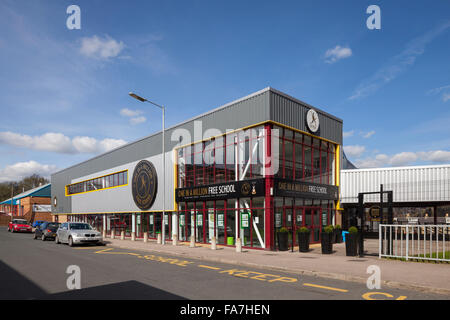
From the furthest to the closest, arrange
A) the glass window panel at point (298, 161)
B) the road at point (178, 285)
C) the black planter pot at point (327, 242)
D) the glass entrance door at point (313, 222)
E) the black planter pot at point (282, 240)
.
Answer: the glass entrance door at point (313, 222) < the glass window panel at point (298, 161) < the black planter pot at point (282, 240) < the black planter pot at point (327, 242) < the road at point (178, 285)

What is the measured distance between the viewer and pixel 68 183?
49500 mm

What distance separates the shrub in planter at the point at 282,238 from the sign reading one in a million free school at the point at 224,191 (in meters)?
2.20

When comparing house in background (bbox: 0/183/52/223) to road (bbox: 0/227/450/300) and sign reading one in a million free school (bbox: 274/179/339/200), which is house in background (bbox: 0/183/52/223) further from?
road (bbox: 0/227/450/300)

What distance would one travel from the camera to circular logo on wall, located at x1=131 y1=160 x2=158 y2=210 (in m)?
29.2

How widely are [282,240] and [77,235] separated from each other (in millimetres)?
12797

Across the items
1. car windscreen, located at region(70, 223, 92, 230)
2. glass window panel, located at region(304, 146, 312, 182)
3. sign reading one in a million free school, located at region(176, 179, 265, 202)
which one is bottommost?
car windscreen, located at region(70, 223, 92, 230)

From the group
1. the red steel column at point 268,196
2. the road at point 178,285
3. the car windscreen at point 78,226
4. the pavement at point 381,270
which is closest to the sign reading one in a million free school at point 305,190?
the red steel column at point 268,196

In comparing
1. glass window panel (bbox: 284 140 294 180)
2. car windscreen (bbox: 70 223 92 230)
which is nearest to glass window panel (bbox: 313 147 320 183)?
glass window panel (bbox: 284 140 294 180)

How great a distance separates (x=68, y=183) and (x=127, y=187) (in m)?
20.0

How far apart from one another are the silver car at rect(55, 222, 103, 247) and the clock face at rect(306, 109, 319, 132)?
15.0 m

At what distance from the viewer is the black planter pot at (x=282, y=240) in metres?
18.4

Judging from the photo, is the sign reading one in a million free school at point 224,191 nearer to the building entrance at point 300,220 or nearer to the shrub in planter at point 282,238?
the building entrance at point 300,220

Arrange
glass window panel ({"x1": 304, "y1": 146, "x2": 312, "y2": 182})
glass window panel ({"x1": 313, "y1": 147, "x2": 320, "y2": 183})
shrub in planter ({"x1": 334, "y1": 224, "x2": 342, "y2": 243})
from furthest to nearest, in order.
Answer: shrub in planter ({"x1": 334, "y1": 224, "x2": 342, "y2": 243}) → glass window panel ({"x1": 313, "y1": 147, "x2": 320, "y2": 183}) → glass window panel ({"x1": 304, "y1": 146, "x2": 312, "y2": 182})
